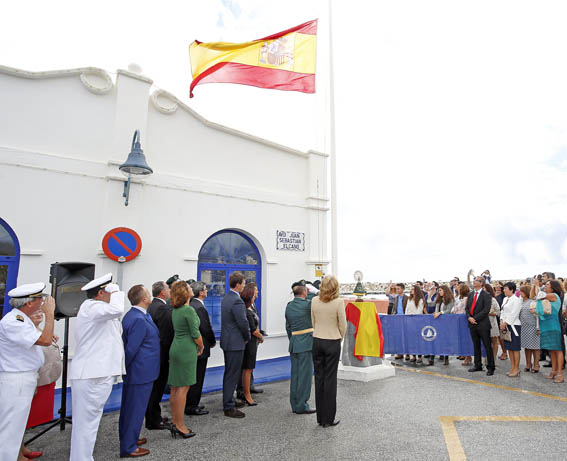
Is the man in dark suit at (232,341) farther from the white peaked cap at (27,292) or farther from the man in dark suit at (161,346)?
the white peaked cap at (27,292)

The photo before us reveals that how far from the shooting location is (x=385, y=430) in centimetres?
466

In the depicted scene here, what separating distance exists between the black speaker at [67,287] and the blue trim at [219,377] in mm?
1871

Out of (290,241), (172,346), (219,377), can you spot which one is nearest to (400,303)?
(290,241)

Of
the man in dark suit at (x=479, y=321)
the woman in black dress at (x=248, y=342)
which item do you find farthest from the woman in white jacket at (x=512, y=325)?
the woman in black dress at (x=248, y=342)

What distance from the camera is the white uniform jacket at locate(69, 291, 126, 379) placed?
3.52 m

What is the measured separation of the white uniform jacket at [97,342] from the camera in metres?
3.52

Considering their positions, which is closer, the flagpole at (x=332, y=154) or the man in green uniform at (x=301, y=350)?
the man in green uniform at (x=301, y=350)

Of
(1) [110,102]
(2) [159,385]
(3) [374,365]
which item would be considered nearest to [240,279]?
(2) [159,385]

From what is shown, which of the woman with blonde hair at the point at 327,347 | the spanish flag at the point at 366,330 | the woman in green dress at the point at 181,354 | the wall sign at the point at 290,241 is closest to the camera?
the woman in green dress at the point at 181,354

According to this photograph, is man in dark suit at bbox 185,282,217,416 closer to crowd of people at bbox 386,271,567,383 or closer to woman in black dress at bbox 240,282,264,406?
woman in black dress at bbox 240,282,264,406

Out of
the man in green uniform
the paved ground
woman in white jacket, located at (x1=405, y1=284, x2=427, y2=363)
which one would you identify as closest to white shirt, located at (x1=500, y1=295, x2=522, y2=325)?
the paved ground

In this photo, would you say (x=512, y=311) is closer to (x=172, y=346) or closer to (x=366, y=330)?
(x=366, y=330)

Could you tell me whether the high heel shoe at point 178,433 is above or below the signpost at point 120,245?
below

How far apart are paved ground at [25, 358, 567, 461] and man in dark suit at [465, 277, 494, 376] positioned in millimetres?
1149
